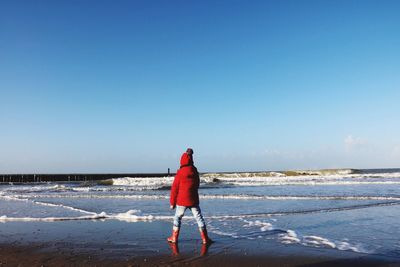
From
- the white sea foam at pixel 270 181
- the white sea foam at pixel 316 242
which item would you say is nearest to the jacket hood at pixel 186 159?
the white sea foam at pixel 316 242

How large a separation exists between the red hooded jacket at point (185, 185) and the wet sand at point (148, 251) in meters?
0.97

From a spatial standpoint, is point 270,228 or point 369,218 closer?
point 270,228

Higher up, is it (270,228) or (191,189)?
(191,189)

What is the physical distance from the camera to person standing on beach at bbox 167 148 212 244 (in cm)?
881

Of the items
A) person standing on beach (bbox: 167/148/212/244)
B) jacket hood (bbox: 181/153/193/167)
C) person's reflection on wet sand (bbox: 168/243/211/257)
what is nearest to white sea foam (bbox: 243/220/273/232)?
person standing on beach (bbox: 167/148/212/244)

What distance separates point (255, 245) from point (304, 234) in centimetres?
198

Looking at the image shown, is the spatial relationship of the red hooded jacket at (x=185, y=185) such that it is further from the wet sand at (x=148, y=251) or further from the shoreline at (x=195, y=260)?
the shoreline at (x=195, y=260)

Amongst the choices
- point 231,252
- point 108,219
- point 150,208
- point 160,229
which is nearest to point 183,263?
point 231,252

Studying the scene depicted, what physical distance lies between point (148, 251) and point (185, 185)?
1.70 meters

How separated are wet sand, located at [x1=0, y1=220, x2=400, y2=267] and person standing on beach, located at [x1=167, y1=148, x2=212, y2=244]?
0.35 metres

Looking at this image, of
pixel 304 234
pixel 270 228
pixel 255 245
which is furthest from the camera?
pixel 270 228

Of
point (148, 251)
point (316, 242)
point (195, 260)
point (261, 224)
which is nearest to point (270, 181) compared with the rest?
point (261, 224)

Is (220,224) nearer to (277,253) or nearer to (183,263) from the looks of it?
(277,253)

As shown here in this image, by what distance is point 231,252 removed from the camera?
7.89m
